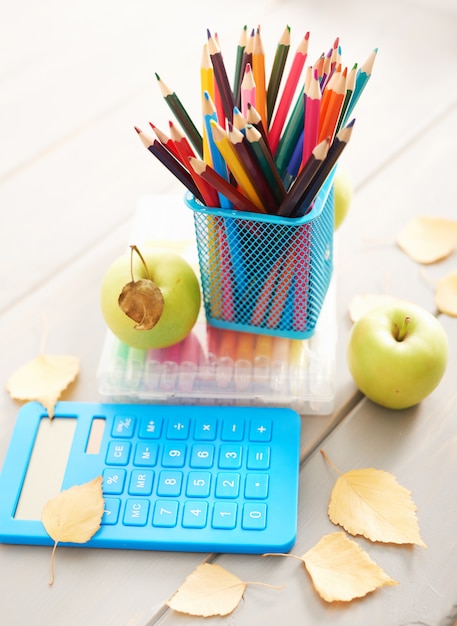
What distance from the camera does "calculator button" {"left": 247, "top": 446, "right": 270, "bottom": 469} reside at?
56cm

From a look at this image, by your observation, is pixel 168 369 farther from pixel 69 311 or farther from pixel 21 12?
pixel 21 12

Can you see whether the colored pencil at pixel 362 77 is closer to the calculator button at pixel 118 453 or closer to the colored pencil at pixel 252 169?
the colored pencil at pixel 252 169

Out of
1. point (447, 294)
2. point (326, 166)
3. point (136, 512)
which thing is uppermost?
point (326, 166)

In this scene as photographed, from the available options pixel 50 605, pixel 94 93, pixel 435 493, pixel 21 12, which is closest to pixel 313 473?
pixel 435 493

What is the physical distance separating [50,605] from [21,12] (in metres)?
0.79

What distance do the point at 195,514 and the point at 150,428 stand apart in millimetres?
84

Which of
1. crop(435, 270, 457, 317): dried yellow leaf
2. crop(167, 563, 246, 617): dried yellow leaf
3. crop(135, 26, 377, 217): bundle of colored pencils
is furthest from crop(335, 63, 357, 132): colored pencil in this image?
crop(167, 563, 246, 617): dried yellow leaf

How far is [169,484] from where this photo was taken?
55 cm

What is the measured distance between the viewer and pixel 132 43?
95cm

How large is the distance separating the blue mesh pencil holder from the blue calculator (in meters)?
0.07

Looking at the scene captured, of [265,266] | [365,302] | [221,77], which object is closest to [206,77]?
[221,77]

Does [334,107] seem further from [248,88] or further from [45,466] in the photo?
[45,466]

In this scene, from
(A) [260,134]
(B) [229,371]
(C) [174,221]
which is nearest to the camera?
(A) [260,134]

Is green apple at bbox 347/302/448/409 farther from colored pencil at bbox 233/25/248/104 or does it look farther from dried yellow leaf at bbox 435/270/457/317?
colored pencil at bbox 233/25/248/104
